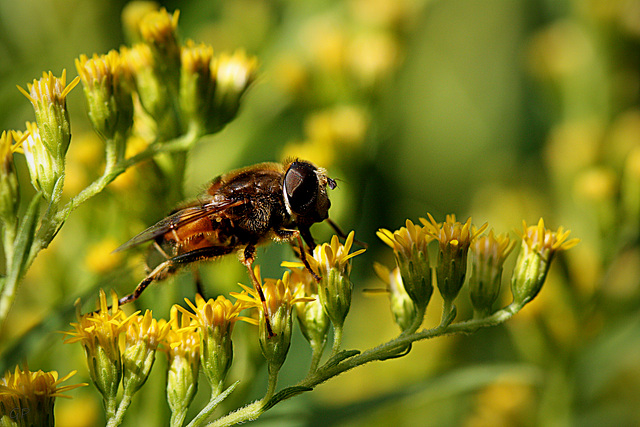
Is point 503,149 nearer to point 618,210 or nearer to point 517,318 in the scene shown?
point 618,210

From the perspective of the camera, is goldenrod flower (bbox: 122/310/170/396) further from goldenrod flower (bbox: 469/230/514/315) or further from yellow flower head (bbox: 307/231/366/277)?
goldenrod flower (bbox: 469/230/514/315)

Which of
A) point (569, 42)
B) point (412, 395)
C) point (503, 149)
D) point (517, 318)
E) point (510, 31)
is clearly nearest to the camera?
point (412, 395)

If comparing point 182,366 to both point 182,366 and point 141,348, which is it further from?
point 141,348

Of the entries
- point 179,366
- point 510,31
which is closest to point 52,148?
point 179,366

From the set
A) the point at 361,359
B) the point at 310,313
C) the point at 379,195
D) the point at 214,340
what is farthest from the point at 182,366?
the point at 379,195

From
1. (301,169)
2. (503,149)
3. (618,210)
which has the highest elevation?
(503,149)

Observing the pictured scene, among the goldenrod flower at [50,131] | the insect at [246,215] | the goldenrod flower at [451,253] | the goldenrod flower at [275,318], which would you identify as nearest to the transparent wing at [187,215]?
the insect at [246,215]

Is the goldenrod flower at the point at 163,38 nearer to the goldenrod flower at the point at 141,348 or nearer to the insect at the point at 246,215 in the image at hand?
the insect at the point at 246,215
